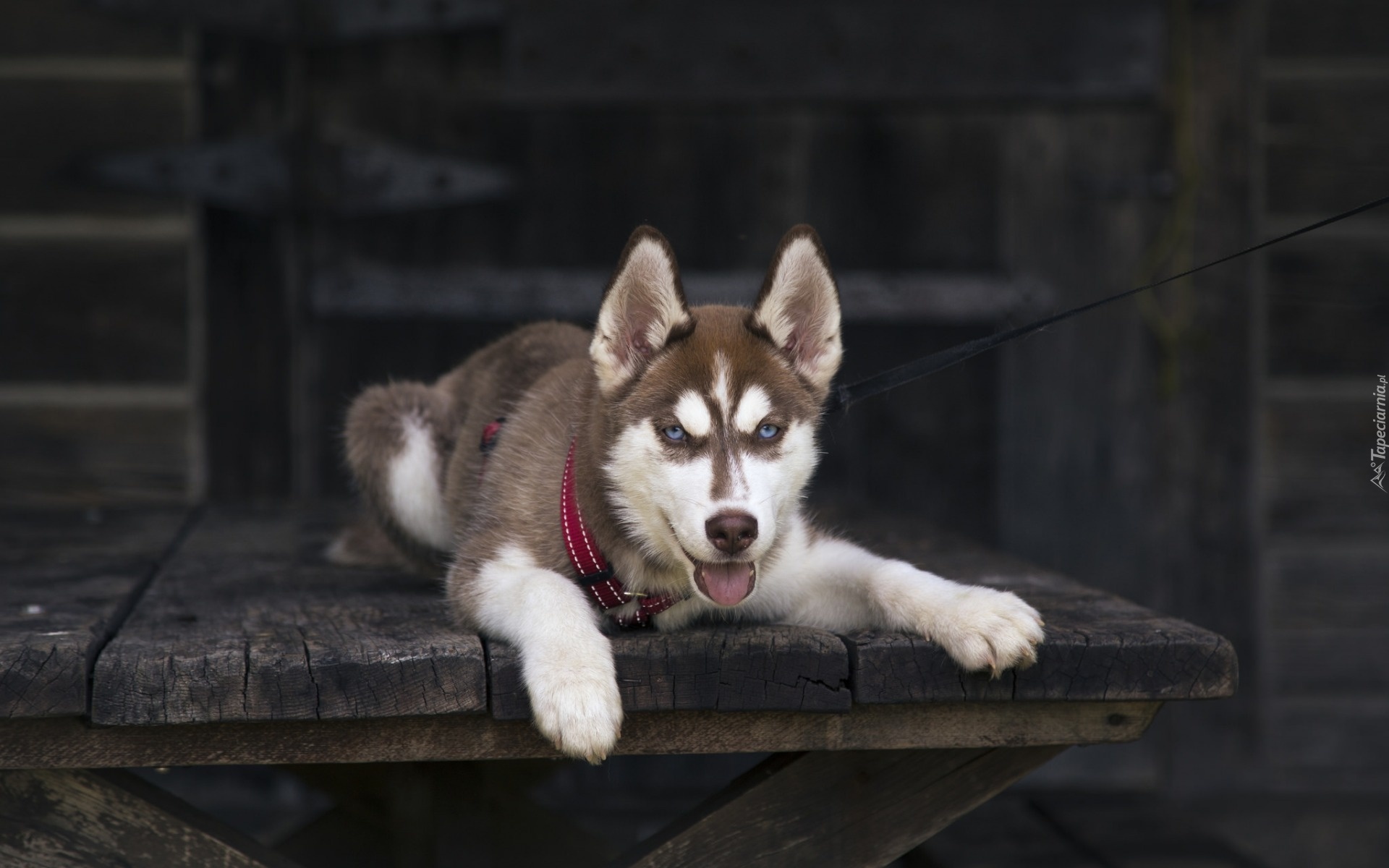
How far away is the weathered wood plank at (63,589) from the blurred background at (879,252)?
63cm

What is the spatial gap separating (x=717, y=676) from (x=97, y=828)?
113 centimetres

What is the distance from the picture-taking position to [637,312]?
253cm

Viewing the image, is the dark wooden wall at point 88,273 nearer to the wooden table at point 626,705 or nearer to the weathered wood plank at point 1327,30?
the wooden table at point 626,705

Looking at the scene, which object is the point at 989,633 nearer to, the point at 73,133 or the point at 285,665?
the point at 285,665

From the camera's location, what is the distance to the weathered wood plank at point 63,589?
213cm

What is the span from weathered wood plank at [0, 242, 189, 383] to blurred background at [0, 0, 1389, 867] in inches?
0.4

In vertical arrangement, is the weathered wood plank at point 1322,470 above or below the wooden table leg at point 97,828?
above

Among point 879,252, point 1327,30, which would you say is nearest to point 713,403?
point 879,252

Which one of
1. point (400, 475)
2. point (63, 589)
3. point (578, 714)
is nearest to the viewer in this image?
point (578, 714)

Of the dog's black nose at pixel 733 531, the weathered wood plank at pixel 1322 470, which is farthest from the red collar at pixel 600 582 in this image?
the weathered wood plank at pixel 1322 470

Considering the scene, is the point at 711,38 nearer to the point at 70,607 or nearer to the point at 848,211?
the point at 848,211

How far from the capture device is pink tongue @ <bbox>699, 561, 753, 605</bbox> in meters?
2.26

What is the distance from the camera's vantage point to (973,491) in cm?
481

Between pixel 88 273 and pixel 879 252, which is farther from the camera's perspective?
pixel 879 252
